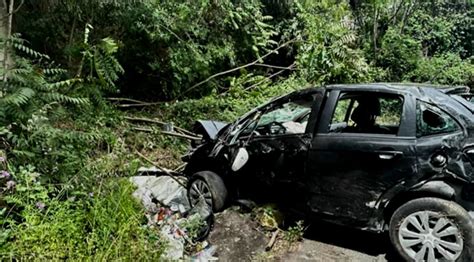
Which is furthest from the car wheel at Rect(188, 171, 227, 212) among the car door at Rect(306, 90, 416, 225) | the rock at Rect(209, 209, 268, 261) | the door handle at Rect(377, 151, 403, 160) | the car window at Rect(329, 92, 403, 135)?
the door handle at Rect(377, 151, 403, 160)

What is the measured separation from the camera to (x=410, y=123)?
11.6 ft

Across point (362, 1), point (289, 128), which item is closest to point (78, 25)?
point (289, 128)

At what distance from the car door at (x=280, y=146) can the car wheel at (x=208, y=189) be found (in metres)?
0.26

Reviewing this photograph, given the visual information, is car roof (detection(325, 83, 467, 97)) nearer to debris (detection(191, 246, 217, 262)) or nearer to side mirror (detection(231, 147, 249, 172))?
side mirror (detection(231, 147, 249, 172))

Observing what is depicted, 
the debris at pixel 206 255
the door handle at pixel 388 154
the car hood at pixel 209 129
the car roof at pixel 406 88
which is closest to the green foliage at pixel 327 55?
the car hood at pixel 209 129

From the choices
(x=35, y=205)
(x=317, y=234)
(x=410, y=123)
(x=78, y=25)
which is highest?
(x=78, y=25)

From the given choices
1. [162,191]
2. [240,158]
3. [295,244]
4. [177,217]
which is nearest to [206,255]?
[177,217]

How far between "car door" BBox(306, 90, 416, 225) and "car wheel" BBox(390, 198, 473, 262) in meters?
0.25

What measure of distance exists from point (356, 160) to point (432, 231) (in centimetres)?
82

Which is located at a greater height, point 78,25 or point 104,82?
point 78,25

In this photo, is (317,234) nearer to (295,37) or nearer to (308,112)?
(308,112)

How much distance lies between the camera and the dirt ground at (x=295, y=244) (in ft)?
12.7

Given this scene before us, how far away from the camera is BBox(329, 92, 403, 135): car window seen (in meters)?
4.04

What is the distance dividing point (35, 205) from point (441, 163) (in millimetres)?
3115
